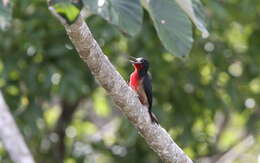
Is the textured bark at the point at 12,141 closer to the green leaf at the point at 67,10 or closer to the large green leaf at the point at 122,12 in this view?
the large green leaf at the point at 122,12

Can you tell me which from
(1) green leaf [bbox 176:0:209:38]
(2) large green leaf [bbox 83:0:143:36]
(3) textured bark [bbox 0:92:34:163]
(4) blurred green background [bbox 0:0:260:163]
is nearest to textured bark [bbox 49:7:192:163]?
(2) large green leaf [bbox 83:0:143:36]

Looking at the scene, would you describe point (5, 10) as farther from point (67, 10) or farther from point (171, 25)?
point (171, 25)

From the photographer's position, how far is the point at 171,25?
2.46 meters

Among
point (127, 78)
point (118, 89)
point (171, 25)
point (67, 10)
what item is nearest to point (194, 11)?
point (171, 25)

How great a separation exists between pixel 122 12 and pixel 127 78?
4458 millimetres

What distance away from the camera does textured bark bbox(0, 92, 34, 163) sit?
4.84 m

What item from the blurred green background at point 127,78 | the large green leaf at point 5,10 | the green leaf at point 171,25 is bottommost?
the blurred green background at point 127,78

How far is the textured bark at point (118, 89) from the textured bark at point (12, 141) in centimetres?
155

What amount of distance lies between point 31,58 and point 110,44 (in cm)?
82

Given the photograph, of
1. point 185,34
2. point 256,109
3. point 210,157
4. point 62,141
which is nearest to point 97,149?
point 62,141

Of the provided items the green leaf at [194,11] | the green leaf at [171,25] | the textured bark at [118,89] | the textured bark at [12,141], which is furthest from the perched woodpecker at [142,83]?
the green leaf at [194,11]

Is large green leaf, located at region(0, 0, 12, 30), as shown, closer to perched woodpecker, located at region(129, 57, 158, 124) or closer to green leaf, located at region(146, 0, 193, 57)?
green leaf, located at region(146, 0, 193, 57)

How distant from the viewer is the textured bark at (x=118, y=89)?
2.71 metres

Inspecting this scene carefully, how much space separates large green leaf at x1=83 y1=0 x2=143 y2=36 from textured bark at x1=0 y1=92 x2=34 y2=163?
2612mm
